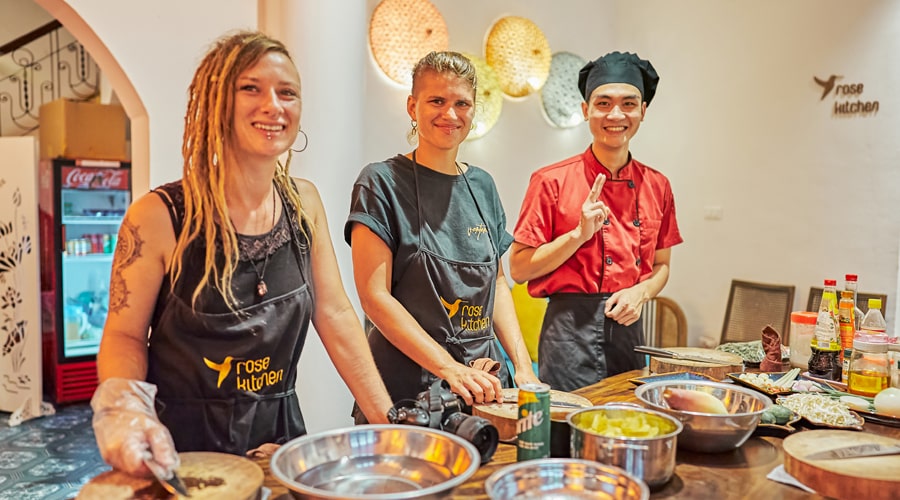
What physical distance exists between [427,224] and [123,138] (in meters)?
4.34

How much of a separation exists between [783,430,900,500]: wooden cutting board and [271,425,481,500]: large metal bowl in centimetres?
63

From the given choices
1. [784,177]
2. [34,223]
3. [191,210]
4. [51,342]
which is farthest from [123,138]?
[784,177]

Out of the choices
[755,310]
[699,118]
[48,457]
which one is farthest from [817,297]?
[48,457]

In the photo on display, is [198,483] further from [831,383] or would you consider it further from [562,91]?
[562,91]

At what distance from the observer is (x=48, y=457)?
4.21 meters

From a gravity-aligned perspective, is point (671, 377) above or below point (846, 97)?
below

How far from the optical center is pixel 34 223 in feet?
16.1

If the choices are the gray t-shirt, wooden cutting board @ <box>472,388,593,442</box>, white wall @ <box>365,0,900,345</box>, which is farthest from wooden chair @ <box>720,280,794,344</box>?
wooden cutting board @ <box>472,388,593,442</box>

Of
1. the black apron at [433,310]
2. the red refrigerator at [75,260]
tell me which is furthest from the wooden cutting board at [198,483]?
the red refrigerator at [75,260]

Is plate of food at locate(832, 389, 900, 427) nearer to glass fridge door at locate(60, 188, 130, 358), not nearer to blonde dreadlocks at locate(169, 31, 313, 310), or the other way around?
blonde dreadlocks at locate(169, 31, 313, 310)

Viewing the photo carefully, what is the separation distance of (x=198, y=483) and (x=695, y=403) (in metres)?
1.00

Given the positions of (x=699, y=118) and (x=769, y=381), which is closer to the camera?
(x=769, y=381)

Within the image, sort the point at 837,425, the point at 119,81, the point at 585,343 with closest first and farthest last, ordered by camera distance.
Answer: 1. the point at 837,425
2. the point at 585,343
3. the point at 119,81

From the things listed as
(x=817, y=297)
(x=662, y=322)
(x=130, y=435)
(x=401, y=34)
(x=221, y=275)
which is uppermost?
(x=401, y=34)
